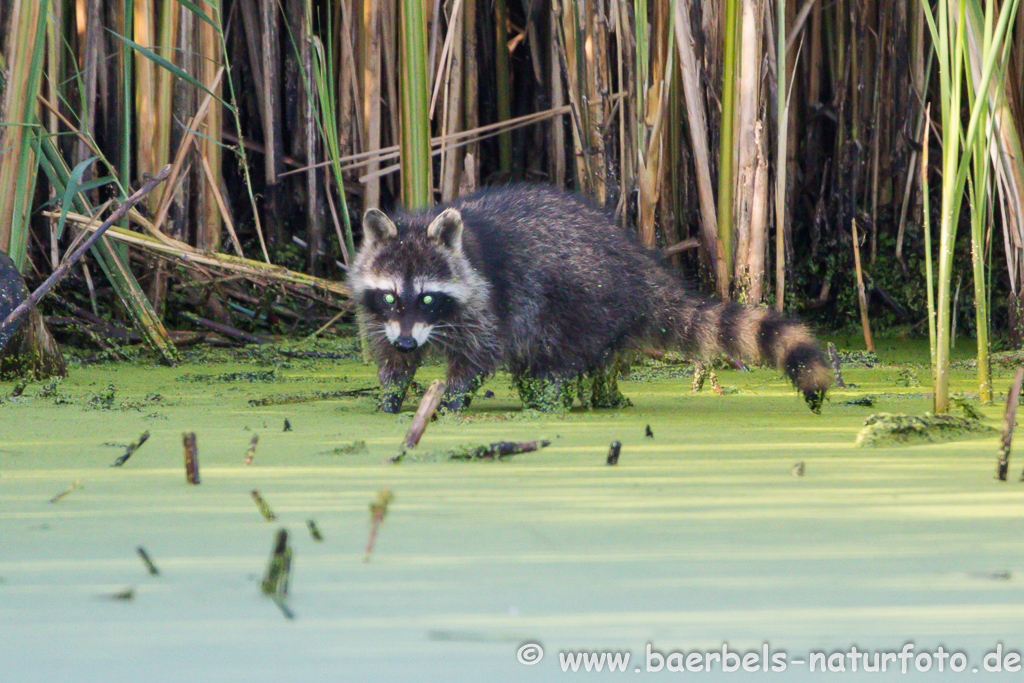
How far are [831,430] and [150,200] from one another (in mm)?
3389

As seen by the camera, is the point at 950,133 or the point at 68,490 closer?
the point at 68,490

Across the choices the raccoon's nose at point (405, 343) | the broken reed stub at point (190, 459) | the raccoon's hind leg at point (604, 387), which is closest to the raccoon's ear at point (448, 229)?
the raccoon's nose at point (405, 343)

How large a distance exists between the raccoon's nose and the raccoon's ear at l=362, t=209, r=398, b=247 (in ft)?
1.41

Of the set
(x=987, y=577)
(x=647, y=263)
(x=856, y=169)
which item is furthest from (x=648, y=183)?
(x=987, y=577)

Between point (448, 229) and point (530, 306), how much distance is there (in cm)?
42

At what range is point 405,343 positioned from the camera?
4078mm

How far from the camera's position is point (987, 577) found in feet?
6.00

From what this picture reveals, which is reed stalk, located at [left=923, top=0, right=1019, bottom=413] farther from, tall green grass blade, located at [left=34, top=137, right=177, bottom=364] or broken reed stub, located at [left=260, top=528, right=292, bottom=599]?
tall green grass blade, located at [left=34, top=137, right=177, bottom=364]

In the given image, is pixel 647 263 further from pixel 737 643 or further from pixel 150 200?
pixel 737 643

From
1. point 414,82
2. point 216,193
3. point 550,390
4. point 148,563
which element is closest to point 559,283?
point 550,390

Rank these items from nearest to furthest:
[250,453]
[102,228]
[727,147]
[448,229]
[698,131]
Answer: [250,453] < [102,228] < [448,229] < [727,147] < [698,131]

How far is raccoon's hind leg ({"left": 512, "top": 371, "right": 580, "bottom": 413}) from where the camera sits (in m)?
4.24

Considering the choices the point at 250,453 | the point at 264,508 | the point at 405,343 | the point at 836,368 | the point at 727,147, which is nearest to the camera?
the point at 264,508

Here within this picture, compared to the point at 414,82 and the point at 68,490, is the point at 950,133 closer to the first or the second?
the point at 414,82
